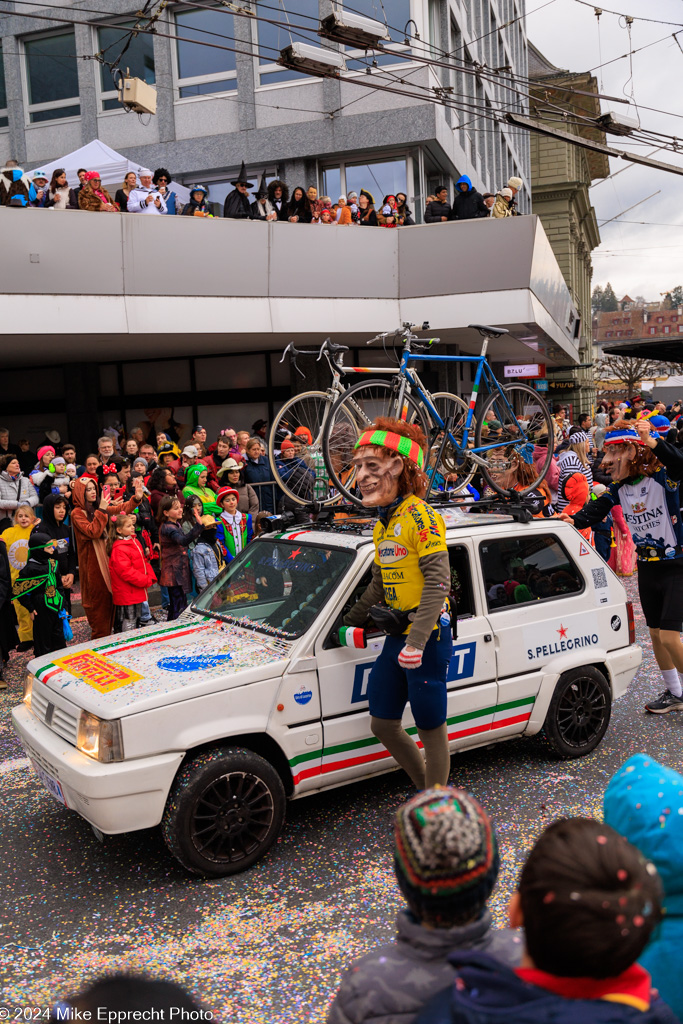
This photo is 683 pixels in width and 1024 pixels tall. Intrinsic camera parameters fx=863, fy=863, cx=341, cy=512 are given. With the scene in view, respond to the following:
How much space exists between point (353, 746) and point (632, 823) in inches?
106

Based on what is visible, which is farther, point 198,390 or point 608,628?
point 198,390

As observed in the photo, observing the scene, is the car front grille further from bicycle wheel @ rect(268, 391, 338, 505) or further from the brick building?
the brick building

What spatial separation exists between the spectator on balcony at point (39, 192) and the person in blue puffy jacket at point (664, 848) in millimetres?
14279

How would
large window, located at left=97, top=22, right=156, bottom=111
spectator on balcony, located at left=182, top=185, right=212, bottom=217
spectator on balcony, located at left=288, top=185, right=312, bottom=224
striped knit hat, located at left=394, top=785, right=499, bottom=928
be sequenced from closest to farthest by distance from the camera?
striped knit hat, located at left=394, top=785, right=499, bottom=928, spectator on balcony, located at left=182, top=185, right=212, bottom=217, spectator on balcony, located at left=288, top=185, right=312, bottom=224, large window, located at left=97, top=22, right=156, bottom=111

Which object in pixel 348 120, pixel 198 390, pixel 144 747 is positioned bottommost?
pixel 144 747

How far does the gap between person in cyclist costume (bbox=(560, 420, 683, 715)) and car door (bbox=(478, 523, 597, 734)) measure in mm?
582

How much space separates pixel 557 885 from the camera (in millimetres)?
1470

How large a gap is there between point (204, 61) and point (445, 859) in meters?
21.2

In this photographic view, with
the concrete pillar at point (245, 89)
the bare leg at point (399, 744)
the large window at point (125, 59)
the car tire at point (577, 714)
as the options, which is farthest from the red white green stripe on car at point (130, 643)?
the large window at point (125, 59)

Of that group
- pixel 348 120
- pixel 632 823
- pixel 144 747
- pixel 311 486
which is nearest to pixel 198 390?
pixel 348 120

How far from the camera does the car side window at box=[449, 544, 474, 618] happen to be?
195 inches

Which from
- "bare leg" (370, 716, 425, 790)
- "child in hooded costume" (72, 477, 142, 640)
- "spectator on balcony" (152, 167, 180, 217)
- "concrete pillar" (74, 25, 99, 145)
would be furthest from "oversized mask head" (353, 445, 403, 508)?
"concrete pillar" (74, 25, 99, 145)

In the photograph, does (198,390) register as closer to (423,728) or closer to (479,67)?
(479,67)

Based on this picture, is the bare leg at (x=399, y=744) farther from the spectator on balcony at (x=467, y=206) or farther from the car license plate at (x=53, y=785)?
the spectator on balcony at (x=467, y=206)
